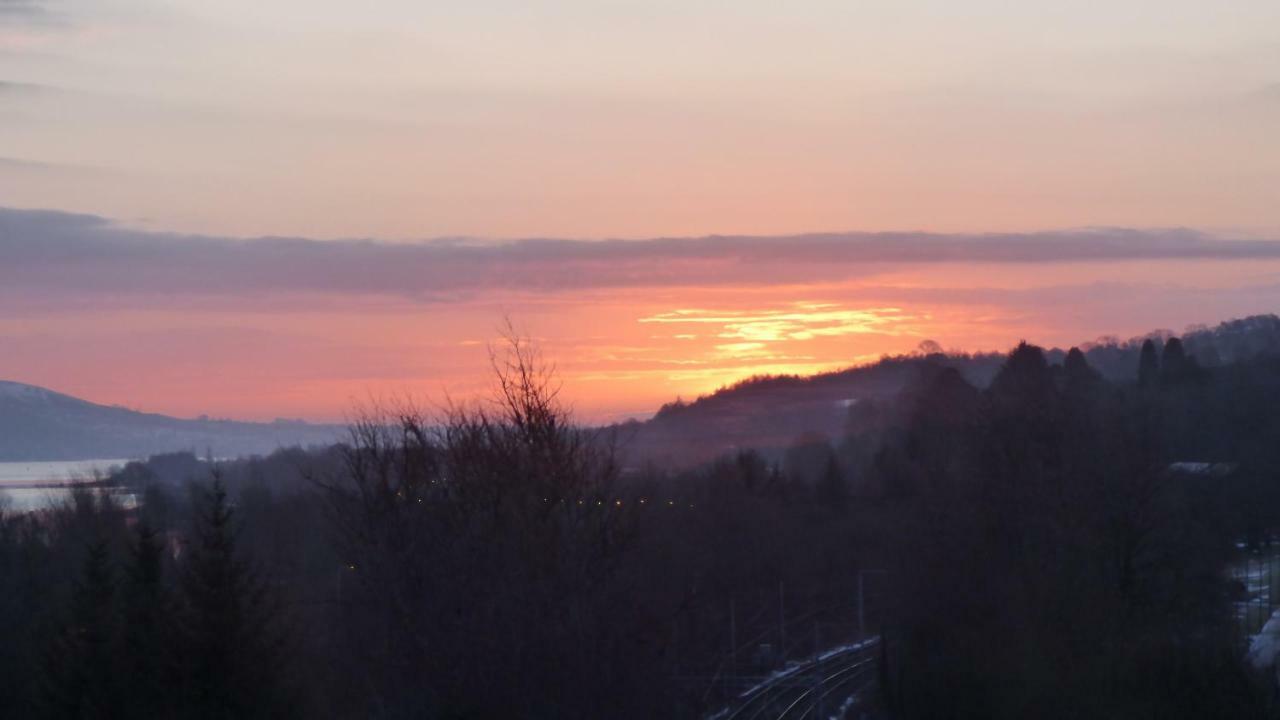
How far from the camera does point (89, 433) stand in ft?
368

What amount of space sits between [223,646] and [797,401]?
304ft

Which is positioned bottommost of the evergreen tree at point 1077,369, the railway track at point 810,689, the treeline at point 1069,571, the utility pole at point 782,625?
the utility pole at point 782,625

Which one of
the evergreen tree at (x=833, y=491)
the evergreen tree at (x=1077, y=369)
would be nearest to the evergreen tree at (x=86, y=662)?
the evergreen tree at (x=833, y=491)

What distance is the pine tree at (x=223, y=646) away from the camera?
20219 millimetres

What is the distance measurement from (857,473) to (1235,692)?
4585 centimetres

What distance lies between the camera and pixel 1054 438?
3475 centimetres

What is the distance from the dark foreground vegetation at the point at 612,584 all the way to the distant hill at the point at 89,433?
6711cm

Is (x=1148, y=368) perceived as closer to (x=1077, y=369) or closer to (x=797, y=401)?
(x=1077, y=369)

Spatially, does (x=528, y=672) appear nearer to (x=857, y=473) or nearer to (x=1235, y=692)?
(x=1235, y=692)

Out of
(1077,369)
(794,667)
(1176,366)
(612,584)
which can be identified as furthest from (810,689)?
(1176,366)

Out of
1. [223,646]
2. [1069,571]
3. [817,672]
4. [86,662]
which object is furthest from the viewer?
[817,672]


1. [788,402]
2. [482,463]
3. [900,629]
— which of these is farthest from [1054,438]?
[788,402]

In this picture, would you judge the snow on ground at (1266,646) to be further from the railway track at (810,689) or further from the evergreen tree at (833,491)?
the evergreen tree at (833,491)

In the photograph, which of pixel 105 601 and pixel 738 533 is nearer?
pixel 105 601
